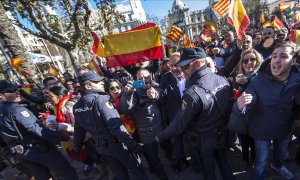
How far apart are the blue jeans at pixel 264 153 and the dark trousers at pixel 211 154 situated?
1.15 feet

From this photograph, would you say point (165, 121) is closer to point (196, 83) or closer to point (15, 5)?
point (196, 83)

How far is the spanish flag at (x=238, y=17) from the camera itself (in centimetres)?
369

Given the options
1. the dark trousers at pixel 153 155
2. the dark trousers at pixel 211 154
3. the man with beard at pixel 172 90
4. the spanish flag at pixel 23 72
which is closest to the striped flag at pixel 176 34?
the man with beard at pixel 172 90

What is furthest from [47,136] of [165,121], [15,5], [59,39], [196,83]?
[15,5]

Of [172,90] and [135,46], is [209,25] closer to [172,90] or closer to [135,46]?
[135,46]

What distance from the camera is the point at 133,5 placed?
86.0 m

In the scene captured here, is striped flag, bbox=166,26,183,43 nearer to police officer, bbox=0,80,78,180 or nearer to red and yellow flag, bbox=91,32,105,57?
red and yellow flag, bbox=91,32,105,57

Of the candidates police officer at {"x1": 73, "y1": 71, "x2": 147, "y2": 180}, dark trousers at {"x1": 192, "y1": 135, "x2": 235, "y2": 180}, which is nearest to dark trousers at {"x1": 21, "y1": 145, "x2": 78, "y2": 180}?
police officer at {"x1": 73, "y1": 71, "x2": 147, "y2": 180}

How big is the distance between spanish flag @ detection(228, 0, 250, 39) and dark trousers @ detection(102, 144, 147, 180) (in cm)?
269

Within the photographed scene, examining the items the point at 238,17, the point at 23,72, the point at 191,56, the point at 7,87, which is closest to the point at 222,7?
the point at 238,17

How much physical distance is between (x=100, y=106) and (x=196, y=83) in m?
1.17

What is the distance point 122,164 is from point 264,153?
1830 millimetres

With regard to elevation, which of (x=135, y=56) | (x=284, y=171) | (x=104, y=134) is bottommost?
(x=284, y=171)

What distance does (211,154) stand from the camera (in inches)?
101
